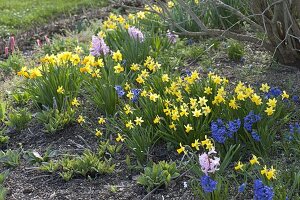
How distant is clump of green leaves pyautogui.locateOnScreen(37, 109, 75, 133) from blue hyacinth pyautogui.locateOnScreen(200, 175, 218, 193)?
1616 mm

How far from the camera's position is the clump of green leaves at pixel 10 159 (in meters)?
4.12

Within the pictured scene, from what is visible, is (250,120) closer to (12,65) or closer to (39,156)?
(39,156)

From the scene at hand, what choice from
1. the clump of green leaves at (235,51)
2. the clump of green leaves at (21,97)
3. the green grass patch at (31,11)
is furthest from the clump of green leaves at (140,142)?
the green grass patch at (31,11)

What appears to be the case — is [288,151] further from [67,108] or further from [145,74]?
[67,108]

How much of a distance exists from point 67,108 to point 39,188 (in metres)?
0.89

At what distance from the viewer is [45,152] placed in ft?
13.8

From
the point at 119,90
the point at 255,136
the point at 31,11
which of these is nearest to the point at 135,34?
the point at 119,90

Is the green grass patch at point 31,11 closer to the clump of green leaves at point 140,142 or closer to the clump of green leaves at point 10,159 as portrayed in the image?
the clump of green leaves at point 10,159

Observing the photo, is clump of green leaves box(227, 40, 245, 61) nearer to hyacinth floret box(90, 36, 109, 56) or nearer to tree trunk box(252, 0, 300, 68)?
tree trunk box(252, 0, 300, 68)

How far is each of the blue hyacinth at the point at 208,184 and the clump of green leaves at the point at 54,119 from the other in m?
1.62

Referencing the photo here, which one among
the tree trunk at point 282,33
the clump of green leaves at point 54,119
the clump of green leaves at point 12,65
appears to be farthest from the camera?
the clump of green leaves at point 12,65

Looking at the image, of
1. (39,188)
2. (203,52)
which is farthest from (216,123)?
(203,52)

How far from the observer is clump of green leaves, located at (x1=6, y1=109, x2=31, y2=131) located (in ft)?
15.0

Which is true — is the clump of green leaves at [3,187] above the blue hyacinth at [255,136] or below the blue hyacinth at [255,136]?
below
